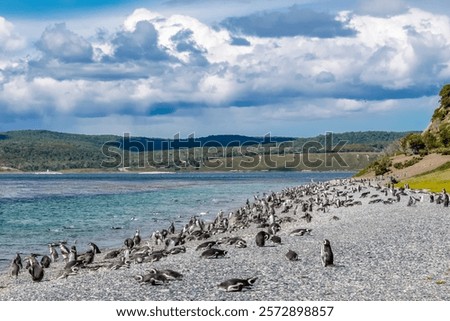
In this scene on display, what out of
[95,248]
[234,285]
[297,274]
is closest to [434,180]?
[95,248]

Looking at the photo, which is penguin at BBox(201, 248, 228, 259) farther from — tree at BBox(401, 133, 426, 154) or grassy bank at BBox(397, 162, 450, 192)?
tree at BBox(401, 133, 426, 154)

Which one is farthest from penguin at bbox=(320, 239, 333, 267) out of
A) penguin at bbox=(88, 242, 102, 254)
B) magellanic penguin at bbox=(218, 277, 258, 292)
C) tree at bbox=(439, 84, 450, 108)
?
tree at bbox=(439, 84, 450, 108)

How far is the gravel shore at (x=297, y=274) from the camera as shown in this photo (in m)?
16.7

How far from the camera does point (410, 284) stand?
17.3 metres

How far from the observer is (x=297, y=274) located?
64.1 feet

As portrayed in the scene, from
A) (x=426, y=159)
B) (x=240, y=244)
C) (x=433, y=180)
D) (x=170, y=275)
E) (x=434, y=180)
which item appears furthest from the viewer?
(x=426, y=159)

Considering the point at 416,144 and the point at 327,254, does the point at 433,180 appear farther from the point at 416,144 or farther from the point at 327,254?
the point at 327,254

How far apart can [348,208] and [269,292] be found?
37.3 m

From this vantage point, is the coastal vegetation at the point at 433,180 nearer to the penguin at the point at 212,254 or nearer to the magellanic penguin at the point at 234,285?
the penguin at the point at 212,254

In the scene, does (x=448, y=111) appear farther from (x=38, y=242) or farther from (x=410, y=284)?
(x=410, y=284)

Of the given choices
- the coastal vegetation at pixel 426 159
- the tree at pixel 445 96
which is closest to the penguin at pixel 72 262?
the coastal vegetation at pixel 426 159

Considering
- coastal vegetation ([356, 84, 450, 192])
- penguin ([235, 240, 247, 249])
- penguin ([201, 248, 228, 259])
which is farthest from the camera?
coastal vegetation ([356, 84, 450, 192])

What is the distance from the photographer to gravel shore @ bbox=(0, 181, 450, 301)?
54.9 feet
